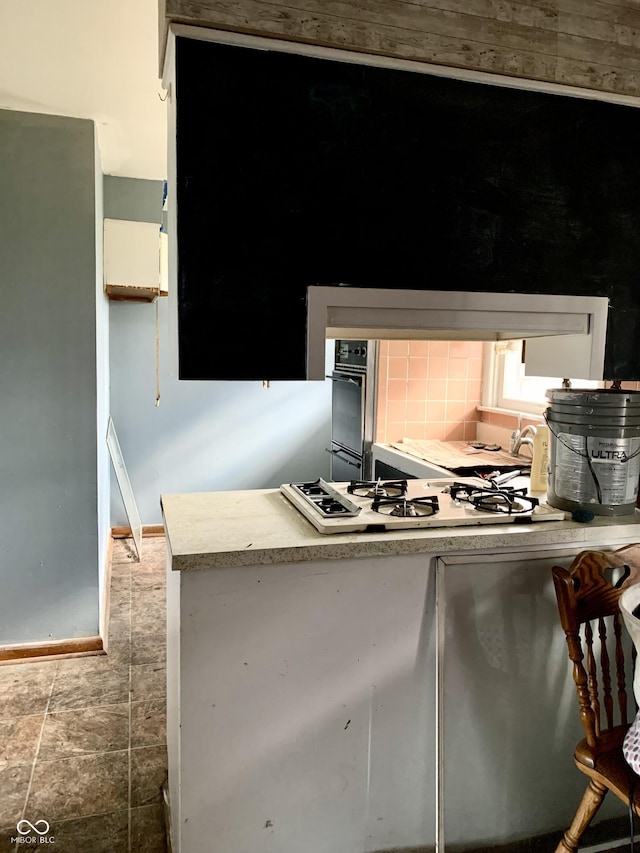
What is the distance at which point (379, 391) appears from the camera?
3773 millimetres

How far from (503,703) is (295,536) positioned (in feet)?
2.53

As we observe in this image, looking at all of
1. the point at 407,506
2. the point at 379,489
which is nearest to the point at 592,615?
the point at 407,506

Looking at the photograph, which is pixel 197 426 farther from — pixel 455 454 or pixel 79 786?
pixel 79 786

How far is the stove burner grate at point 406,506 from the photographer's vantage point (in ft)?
5.52

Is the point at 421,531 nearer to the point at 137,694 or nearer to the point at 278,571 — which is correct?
the point at 278,571

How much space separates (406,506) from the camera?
1716mm

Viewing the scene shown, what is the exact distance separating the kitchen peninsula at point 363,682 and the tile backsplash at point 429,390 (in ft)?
6.92

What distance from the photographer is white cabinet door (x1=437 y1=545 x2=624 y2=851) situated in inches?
64.8

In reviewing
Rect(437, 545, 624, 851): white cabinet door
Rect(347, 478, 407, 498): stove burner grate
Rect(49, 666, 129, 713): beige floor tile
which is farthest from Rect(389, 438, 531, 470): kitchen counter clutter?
Rect(49, 666, 129, 713): beige floor tile

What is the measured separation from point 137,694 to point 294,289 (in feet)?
6.45

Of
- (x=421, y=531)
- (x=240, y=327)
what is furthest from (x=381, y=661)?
(x=240, y=327)

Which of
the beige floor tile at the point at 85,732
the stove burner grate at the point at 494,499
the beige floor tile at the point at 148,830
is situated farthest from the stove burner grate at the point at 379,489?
the beige floor tile at the point at 85,732

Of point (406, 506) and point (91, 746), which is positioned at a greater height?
point (406, 506)

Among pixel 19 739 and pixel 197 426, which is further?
pixel 197 426
